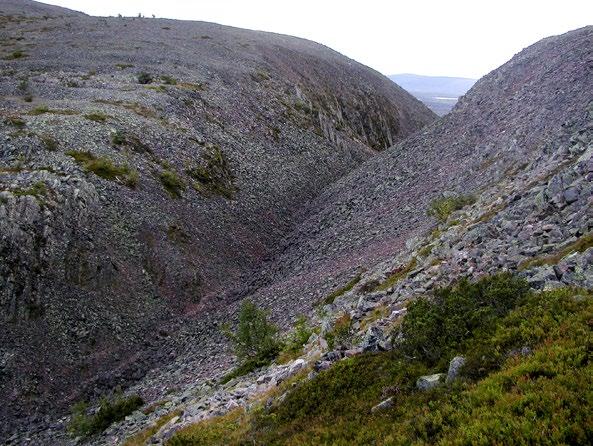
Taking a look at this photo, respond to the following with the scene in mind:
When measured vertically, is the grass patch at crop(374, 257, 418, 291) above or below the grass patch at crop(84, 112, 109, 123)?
below

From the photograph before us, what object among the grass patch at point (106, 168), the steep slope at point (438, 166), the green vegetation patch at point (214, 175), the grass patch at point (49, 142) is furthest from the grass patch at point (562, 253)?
the grass patch at point (49, 142)

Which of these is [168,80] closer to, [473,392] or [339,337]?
[339,337]

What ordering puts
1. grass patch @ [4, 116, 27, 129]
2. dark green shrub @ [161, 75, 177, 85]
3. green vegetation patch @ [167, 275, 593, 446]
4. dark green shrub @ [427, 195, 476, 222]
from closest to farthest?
green vegetation patch @ [167, 275, 593, 446]
dark green shrub @ [427, 195, 476, 222]
grass patch @ [4, 116, 27, 129]
dark green shrub @ [161, 75, 177, 85]

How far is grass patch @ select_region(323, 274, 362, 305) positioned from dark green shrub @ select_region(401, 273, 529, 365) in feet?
48.3

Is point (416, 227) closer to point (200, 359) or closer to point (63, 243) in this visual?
point (200, 359)

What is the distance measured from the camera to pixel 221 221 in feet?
157

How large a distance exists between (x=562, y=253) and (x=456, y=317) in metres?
4.96

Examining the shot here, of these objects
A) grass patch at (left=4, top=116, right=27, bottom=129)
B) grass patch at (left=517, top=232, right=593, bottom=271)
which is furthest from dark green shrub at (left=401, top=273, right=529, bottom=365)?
grass patch at (left=4, top=116, right=27, bottom=129)

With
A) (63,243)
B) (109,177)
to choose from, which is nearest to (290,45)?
(109,177)

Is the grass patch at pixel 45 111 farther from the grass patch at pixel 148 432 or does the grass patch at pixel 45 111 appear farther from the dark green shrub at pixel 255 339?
the grass patch at pixel 148 432

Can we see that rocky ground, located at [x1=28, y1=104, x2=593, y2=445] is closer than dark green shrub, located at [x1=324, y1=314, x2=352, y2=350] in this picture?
Yes

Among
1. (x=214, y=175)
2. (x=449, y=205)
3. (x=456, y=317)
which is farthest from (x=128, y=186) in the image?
(x=456, y=317)

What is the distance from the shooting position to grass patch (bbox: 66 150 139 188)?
136 feet

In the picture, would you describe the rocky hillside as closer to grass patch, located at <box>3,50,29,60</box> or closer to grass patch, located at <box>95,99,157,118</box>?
grass patch, located at <box>95,99,157,118</box>
